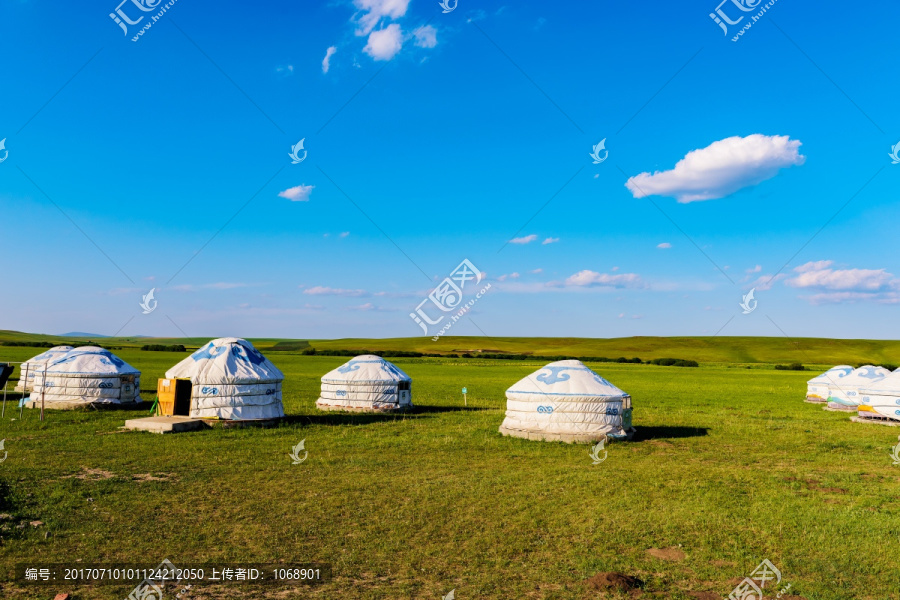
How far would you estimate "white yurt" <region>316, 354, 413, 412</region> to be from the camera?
2559cm

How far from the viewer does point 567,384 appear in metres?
18.1

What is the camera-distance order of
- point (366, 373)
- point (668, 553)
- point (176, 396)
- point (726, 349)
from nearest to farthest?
point (668, 553) → point (176, 396) → point (366, 373) → point (726, 349)

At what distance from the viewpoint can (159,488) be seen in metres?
12.0

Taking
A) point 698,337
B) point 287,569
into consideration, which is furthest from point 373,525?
point 698,337

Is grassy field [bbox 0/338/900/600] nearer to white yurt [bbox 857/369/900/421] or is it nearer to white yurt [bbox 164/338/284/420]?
white yurt [bbox 164/338/284/420]

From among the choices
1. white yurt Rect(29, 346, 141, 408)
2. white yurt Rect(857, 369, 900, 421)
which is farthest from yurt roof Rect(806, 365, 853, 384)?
white yurt Rect(29, 346, 141, 408)

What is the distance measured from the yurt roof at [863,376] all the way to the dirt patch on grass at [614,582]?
28777 millimetres

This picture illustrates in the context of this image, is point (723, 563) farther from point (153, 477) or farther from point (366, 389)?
point (366, 389)

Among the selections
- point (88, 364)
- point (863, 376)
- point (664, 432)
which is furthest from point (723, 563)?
point (863, 376)

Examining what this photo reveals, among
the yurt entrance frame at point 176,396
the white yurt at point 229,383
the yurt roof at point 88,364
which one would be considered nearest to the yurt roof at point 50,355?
the yurt roof at point 88,364

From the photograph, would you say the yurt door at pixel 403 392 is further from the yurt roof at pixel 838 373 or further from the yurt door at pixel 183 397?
the yurt roof at pixel 838 373

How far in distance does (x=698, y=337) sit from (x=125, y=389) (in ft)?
360

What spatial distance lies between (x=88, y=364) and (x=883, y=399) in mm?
31917

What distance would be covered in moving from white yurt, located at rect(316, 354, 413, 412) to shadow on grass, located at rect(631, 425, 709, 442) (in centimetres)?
963
